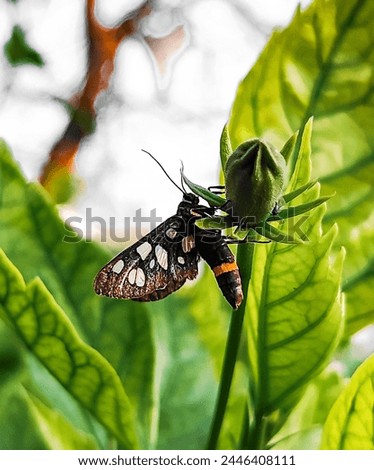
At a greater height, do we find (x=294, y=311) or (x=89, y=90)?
(x=89, y=90)

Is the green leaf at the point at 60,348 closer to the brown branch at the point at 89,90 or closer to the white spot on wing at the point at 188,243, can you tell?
the white spot on wing at the point at 188,243

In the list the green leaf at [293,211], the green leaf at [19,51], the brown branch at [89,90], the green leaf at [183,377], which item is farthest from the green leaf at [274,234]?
the green leaf at [19,51]

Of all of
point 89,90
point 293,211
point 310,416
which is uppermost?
point 89,90

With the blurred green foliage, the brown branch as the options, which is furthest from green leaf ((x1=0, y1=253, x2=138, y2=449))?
the brown branch

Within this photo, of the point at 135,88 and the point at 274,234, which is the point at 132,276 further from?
the point at 135,88

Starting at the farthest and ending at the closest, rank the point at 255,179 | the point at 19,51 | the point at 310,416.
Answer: the point at 19,51 → the point at 310,416 → the point at 255,179

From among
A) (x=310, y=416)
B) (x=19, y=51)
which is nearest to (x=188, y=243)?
(x=310, y=416)
